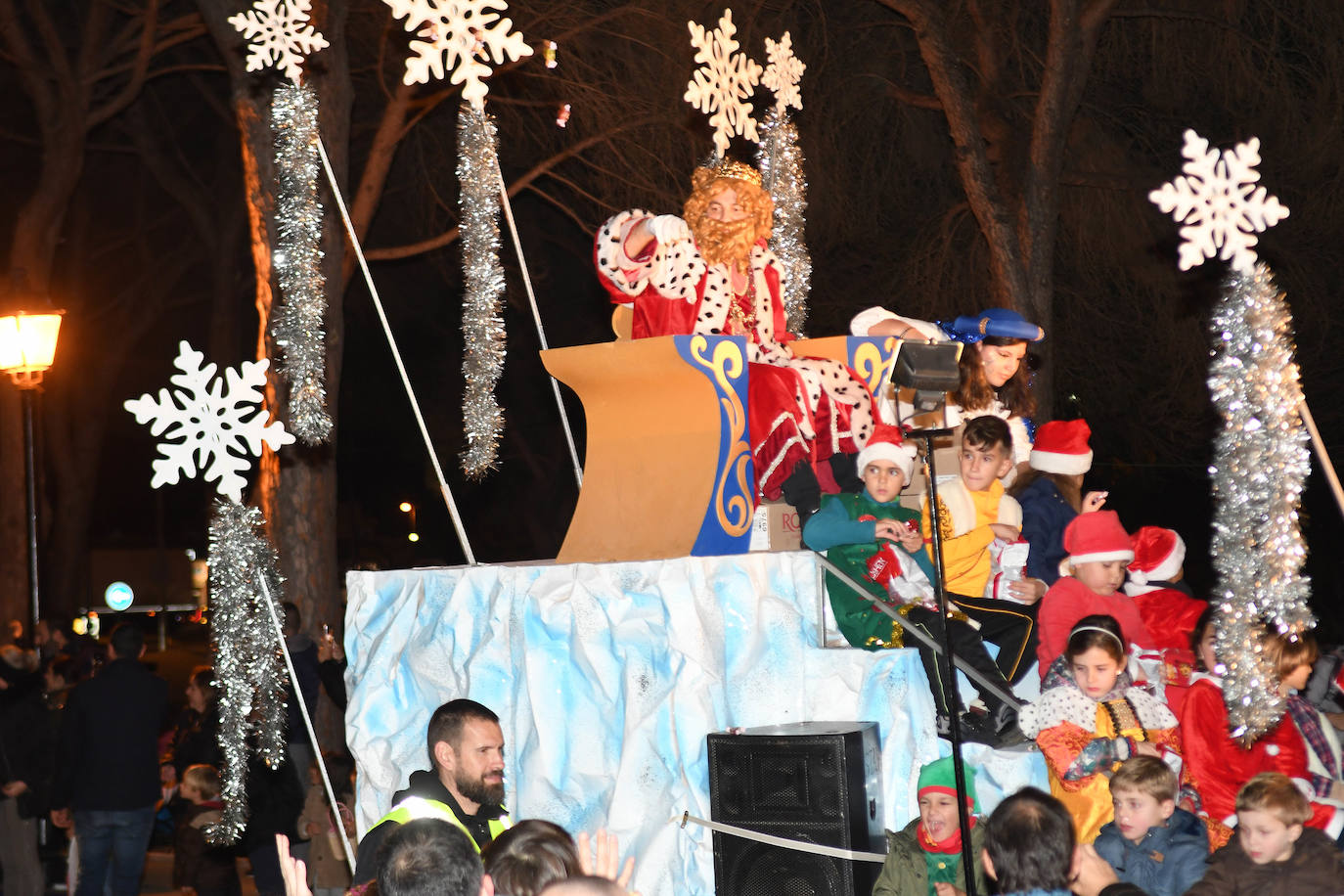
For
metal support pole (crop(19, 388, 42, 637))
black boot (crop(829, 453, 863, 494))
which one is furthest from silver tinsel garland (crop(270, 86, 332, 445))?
metal support pole (crop(19, 388, 42, 637))

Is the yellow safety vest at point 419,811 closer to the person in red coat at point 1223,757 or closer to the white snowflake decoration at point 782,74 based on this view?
the person in red coat at point 1223,757

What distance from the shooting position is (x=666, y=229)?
6.39 metres

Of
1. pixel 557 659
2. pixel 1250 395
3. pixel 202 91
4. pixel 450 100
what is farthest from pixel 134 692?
pixel 202 91

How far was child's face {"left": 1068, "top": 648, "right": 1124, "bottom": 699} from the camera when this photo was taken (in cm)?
494

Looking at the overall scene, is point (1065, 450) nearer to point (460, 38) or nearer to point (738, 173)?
point (738, 173)

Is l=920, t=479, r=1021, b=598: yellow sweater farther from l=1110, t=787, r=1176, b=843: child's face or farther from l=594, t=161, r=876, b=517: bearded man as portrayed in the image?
l=1110, t=787, r=1176, b=843: child's face

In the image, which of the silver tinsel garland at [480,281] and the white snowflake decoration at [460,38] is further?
the silver tinsel garland at [480,281]

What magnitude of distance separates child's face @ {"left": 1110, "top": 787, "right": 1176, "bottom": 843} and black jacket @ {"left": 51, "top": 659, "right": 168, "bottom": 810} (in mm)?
4890

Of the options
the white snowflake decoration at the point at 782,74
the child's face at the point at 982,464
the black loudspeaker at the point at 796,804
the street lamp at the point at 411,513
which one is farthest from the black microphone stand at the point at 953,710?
the street lamp at the point at 411,513

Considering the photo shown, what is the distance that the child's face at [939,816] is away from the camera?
4820mm

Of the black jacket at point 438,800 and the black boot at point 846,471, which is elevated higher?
the black boot at point 846,471

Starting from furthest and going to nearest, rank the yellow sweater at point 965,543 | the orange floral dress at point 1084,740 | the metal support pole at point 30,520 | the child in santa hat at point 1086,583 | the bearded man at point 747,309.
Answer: the metal support pole at point 30,520
the bearded man at point 747,309
the yellow sweater at point 965,543
the child in santa hat at point 1086,583
the orange floral dress at point 1084,740

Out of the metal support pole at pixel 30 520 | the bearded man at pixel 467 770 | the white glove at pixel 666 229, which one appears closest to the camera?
the bearded man at pixel 467 770

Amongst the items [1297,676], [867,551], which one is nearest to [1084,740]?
[1297,676]
